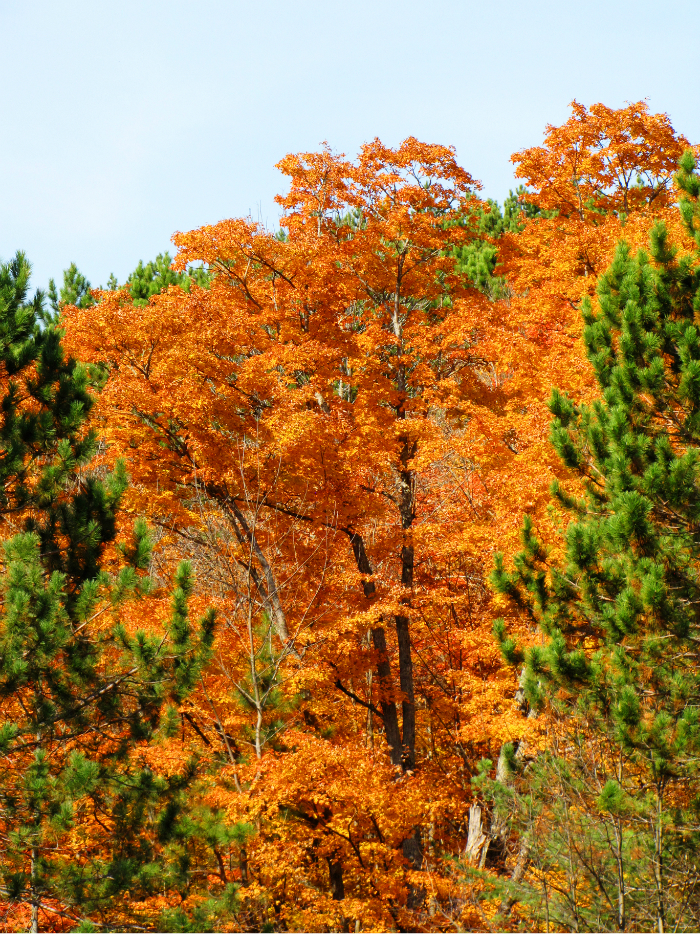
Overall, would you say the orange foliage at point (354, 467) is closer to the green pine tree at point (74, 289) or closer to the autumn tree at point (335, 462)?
the autumn tree at point (335, 462)

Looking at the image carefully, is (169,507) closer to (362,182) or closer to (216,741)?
(216,741)

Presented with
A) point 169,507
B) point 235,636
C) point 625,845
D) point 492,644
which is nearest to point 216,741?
point 235,636

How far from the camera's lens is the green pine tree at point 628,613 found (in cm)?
653

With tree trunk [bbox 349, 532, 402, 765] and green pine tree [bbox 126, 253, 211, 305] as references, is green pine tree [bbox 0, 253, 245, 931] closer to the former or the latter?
tree trunk [bbox 349, 532, 402, 765]

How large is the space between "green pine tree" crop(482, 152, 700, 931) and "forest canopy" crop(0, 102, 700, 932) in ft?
0.12

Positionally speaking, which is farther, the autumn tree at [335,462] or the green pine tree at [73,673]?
the autumn tree at [335,462]

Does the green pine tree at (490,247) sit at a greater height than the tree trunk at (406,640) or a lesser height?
greater

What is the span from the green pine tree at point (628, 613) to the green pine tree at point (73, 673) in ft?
10.4

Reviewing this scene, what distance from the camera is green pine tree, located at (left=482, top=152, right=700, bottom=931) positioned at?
6.53 m

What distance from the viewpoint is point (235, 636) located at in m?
10.9

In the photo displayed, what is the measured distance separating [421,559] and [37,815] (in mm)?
9084

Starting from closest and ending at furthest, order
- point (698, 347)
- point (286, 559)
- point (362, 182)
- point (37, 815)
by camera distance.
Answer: point (37, 815) < point (698, 347) < point (286, 559) < point (362, 182)

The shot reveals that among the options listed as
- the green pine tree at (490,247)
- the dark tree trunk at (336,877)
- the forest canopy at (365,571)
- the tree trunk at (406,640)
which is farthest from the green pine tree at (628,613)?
A: the green pine tree at (490,247)

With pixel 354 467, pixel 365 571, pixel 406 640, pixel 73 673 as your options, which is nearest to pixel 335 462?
pixel 354 467
